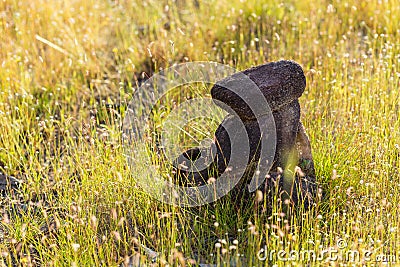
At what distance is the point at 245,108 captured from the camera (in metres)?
3.98

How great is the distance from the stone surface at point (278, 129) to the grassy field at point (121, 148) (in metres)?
0.19

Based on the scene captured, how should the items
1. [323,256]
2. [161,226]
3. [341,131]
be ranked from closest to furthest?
1. [323,256]
2. [161,226]
3. [341,131]

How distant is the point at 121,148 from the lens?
4.85 meters

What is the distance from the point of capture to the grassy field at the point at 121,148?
3.94 metres

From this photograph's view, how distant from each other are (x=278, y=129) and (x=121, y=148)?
1372 mm

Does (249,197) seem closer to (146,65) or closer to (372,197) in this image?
(372,197)

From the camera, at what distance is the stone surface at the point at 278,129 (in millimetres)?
4012

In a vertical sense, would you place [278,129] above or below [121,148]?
above

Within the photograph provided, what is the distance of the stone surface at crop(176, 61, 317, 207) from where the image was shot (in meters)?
4.01

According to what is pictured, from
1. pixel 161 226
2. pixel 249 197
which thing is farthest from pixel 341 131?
pixel 161 226

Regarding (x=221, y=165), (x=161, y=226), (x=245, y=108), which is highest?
(x=245, y=108)

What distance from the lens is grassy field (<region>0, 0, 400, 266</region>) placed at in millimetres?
3936

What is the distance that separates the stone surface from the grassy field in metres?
0.19

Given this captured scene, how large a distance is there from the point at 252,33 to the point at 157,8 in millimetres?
1546
